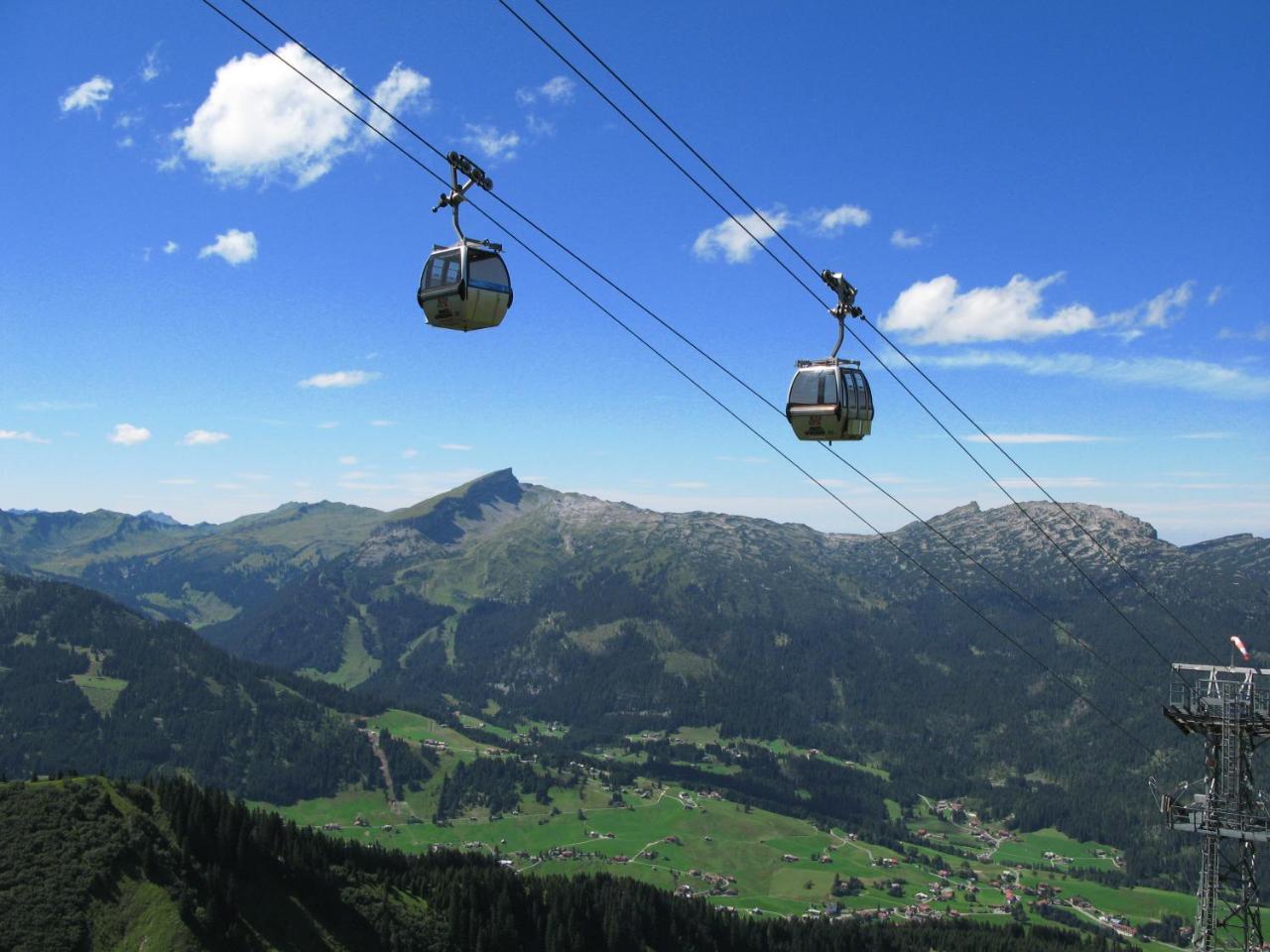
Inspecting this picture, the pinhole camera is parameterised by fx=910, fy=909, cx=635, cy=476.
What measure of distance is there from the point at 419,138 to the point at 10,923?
119 meters

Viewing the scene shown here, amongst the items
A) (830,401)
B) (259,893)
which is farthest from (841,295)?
(259,893)

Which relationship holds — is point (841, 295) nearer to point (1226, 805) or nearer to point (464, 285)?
point (464, 285)

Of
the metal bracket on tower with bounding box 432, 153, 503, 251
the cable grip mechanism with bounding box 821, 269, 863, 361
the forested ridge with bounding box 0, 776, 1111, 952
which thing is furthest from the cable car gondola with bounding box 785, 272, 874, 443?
the forested ridge with bounding box 0, 776, 1111, 952

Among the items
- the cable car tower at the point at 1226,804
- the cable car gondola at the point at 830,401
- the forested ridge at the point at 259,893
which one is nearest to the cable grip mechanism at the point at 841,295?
the cable car gondola at the point at 830,401

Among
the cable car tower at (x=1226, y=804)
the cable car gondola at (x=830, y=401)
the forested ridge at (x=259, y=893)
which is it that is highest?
the cable car gondola at (x=830, y=401)

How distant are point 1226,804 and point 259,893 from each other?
118424 millimetres

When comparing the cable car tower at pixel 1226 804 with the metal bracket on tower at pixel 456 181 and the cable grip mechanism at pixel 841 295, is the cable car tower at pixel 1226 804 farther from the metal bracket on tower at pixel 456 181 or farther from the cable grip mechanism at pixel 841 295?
the metal bracket on tower at pixel 456 181

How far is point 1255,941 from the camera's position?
4153 centimetres

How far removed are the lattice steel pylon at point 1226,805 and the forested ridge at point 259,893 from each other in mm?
107177

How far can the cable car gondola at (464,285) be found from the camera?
79.2 feet

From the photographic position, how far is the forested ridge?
109 meters

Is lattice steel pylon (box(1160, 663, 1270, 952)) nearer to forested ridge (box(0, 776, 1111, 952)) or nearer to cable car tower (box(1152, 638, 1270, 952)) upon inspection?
cable car tower (box(1152, 638, 1270, 952))

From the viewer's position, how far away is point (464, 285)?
78.7 ft

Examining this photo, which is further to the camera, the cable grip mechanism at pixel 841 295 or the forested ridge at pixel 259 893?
the forested ridge at pixel 259 893
